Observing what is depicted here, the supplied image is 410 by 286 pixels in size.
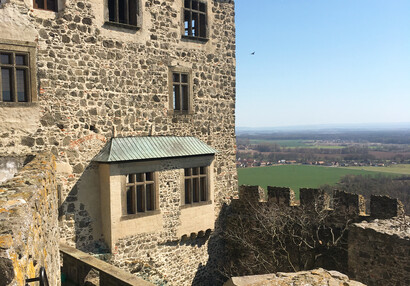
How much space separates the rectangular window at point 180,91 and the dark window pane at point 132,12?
238cm

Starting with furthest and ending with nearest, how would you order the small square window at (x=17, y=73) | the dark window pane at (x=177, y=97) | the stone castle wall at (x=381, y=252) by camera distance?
the dark window pane at (x=177, y=97) < the small square window at (x=17, y=73) < the stone castle wall at (x=381, y=252)

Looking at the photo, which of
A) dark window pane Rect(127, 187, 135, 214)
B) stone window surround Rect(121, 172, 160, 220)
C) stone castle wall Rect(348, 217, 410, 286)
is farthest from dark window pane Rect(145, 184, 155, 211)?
stone castle wall Rect(348, 217, 410, 286)

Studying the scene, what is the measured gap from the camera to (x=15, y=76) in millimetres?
10555

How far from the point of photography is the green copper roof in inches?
480

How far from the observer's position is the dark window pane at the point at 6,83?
1051 cm

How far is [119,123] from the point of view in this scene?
504 inches

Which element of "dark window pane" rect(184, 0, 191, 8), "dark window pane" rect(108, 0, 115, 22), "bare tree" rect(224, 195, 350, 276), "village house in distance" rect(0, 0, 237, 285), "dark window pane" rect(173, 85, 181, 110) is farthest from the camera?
"dark window pane" rect(184, 0, 191, 8)

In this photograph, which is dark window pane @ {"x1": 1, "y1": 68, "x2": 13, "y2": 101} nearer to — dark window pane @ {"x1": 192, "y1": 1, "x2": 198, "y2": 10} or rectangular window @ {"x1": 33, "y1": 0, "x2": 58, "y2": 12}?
rectangular window @ {"x1": 33, "y1": 0, "x2": 58, "y2": 12}

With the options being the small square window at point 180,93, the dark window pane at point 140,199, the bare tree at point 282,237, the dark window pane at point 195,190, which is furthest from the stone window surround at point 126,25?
the bare tree at point 282,237

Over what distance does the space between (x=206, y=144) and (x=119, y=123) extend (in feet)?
12.9

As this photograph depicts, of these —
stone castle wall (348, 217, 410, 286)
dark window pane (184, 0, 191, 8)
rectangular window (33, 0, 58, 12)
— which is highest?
dark window pane (184, 0, 191, 8)

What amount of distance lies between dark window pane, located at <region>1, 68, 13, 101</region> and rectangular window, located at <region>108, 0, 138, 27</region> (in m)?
3.91

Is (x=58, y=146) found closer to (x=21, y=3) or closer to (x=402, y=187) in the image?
(x=21, y=3)

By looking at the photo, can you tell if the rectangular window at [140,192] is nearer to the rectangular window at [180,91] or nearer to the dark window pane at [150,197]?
the dark window pane at [150,197]
